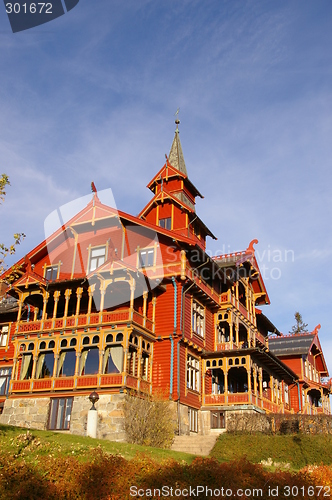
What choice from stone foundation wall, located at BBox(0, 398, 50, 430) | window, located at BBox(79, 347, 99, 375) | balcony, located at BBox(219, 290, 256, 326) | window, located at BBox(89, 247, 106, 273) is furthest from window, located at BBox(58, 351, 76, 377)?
balcony, located at BBox(219, 290, 256, 326)

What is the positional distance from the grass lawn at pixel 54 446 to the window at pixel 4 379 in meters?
16.9

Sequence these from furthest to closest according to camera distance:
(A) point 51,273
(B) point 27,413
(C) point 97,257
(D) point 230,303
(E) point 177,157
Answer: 1. (E) point 177,157
2. (D) point 230,303
3. (A) point 51,273
4. (C) point 97,257
5. (B) point 27,413

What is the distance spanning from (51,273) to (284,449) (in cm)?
1929

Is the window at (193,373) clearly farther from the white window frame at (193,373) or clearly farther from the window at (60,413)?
the window at (60,413)

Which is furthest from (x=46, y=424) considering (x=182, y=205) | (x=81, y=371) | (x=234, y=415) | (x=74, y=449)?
(x=182, y=205)

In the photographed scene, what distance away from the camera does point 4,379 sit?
37.3m

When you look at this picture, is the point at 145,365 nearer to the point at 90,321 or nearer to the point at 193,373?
the point at 193,373

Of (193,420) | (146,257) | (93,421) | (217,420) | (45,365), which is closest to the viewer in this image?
(93,421)

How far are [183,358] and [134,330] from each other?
4.05 metres

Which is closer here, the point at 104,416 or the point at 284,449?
the point at 284,449

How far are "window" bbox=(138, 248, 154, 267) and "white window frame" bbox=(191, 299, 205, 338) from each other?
151 inches

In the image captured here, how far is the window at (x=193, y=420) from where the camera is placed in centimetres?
3175

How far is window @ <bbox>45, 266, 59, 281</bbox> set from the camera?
36.3 metres

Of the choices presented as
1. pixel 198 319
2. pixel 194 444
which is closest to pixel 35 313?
pixel 198 319
